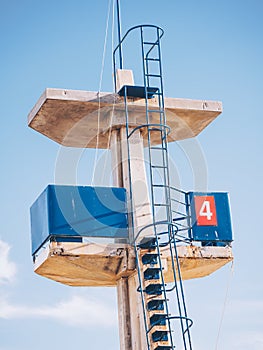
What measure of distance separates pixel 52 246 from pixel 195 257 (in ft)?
12.8

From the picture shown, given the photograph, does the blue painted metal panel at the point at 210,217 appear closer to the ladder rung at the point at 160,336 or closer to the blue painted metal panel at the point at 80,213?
the blue painted metal panel at the point at 80,213

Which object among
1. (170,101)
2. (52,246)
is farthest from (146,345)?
(170,101)

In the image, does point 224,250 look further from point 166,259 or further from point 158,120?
point 158,120

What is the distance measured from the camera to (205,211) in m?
27.0

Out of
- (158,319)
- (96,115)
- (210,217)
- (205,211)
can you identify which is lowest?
(158,319)

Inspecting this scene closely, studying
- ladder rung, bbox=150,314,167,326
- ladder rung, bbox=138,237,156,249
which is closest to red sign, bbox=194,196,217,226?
ladder rung, bbox=138,237,156,249

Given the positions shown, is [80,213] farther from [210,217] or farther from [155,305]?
[210,217]

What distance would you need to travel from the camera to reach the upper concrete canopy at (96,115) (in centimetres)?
2688

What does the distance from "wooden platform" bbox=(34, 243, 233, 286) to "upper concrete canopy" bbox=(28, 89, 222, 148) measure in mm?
3926

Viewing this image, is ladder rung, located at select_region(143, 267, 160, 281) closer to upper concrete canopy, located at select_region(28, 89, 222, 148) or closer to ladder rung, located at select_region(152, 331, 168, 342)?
ladder rung, located at select_region(152, 331, 168, 342)

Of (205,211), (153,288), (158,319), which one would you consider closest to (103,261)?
(153,288)

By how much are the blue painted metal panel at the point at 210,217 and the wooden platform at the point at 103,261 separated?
0.33m

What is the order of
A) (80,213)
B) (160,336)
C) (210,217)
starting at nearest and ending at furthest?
(160,336)
(80,213)
(210,217)

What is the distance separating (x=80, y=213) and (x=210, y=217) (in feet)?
12.2
